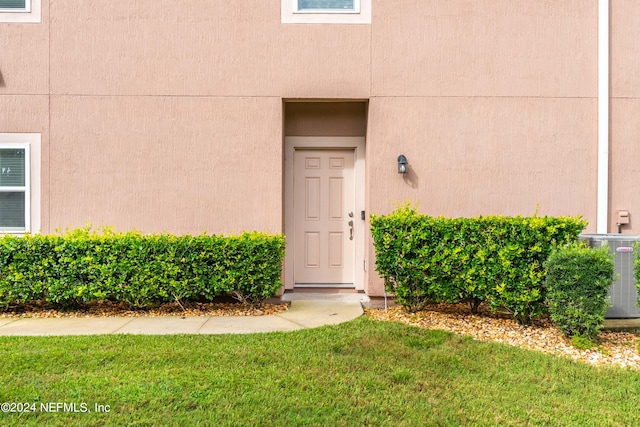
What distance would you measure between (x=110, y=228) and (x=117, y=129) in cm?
146

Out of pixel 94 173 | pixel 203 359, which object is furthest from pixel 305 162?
pixel 203 359

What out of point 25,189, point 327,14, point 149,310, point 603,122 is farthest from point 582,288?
point 25,189

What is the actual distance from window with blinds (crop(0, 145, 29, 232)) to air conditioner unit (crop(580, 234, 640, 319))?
786 centimetres

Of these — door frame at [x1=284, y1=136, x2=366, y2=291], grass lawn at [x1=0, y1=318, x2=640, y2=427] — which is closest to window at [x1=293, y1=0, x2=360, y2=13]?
door frame at [x1=284, y1=136, x2=366, y2=291]

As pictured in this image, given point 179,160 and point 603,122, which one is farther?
point 179,160

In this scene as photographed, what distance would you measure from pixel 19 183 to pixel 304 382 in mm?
5394

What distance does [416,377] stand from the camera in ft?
11.3

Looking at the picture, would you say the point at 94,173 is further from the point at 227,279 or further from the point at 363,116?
the point at 363,116

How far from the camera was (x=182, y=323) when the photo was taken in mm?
5012

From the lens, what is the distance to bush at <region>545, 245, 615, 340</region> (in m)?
4.16

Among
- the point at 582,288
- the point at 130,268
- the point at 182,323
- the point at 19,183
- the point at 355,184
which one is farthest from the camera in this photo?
the point at 355,184

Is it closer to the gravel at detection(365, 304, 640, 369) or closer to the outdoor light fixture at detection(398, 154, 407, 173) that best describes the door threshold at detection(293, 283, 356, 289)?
the gravel at detection(365, 304, 640, 369)

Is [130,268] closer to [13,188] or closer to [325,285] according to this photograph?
[13,188]

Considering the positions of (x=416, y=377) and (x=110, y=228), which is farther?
(x=110, y=228)
